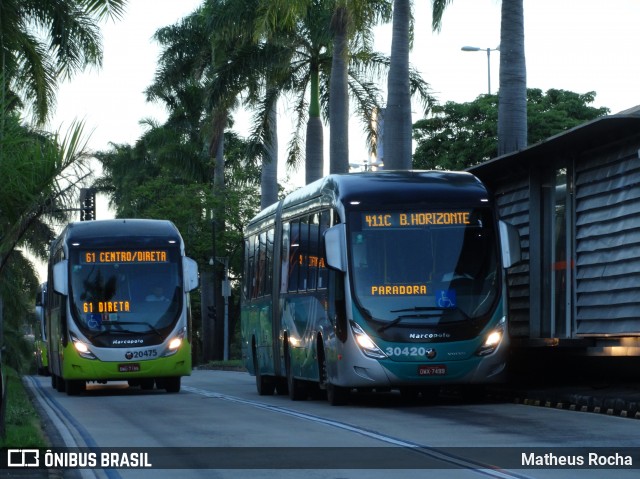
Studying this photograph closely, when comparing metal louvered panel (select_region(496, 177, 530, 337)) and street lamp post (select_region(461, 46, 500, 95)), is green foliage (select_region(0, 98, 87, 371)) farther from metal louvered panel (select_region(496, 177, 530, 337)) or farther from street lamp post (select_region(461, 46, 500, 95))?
street lamp post (select_region(461, 46, 500, 95))

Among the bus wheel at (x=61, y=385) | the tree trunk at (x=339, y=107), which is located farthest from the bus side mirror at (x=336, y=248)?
the tree trunk at (x=339, y=107)

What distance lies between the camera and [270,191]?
48719 mm

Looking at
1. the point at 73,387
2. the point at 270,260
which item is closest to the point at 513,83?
the point at 270,260

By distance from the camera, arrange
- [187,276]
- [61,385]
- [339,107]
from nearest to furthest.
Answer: [187,276]
[61,385]
[339,107]

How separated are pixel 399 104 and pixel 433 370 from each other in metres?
14.5

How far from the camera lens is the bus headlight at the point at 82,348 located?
28859 mm

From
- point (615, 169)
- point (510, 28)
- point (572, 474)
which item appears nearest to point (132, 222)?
point (510, 28)

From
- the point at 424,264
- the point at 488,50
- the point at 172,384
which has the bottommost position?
the point at 172,384

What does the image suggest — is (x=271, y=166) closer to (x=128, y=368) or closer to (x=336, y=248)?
(x=128, y=368)

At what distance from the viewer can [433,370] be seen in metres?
20.8

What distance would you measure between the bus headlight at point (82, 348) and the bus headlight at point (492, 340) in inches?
409

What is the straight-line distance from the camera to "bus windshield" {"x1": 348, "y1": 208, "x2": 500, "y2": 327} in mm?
20891

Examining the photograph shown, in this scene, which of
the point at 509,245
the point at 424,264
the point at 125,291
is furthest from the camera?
the point at 125,291

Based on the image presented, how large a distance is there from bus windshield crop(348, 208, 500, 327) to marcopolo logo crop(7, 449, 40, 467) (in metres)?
8.14
